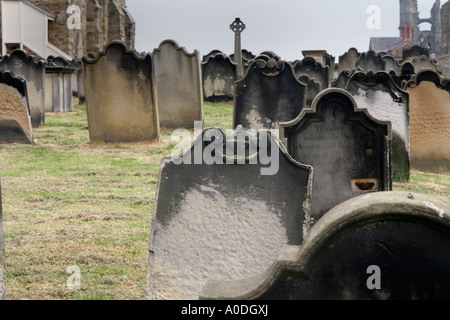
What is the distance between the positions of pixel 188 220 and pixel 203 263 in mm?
284

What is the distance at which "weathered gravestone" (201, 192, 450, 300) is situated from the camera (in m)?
2.02

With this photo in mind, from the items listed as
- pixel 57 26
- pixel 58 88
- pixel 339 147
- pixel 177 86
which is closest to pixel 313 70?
pixel 177 86

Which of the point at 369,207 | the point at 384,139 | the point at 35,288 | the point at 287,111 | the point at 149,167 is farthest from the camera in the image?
the point at 287,111

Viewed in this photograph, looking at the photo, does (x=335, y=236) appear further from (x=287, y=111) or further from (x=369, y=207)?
(x=287, y=111)

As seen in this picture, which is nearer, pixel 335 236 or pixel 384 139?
pixel 335 236

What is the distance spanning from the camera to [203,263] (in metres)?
3.79

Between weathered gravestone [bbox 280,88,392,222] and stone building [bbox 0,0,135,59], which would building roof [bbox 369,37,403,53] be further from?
weathered gravestone [bbox 280,88,392,222]

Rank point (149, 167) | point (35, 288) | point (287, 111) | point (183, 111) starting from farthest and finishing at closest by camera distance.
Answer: point (183, 111) < point (287, 111) < point (149, 167) < point (35, 288)

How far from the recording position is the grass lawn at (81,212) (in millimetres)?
4566

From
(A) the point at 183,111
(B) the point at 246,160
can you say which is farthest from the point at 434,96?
(B) the point at 246,160

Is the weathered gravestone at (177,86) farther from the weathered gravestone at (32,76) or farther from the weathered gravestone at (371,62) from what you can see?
the weathered gravestone at (371,62)

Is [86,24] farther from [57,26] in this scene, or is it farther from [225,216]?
[225,216]

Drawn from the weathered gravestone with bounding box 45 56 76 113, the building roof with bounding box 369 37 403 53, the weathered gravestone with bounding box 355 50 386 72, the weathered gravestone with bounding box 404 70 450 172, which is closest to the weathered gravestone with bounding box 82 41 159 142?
the weathered gravestone with bounding box 404 70 450 172

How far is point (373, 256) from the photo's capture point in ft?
6.76
